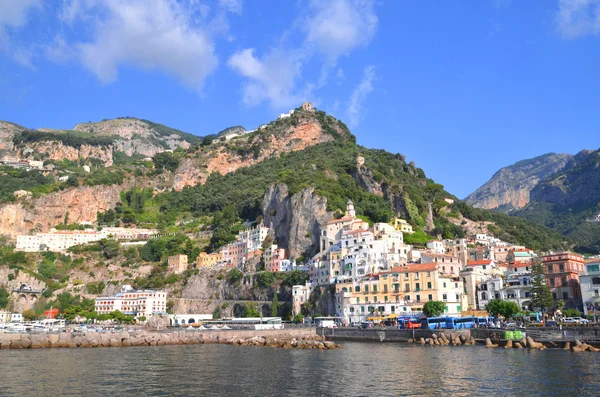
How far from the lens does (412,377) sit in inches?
1428

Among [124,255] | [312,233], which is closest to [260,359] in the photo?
[312,233]

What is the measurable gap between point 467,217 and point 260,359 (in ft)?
307

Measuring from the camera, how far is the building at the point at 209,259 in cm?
11338

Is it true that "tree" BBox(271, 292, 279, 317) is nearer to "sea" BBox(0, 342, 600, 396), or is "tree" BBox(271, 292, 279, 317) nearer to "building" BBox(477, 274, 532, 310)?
"sea" BBox(0, 342, 600, 396)

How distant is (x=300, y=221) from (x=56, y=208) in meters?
79.4

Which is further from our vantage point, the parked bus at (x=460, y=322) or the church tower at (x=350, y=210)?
the church tower at (x=350, y=210)

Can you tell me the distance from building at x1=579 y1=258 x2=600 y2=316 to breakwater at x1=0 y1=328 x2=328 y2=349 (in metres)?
31.1

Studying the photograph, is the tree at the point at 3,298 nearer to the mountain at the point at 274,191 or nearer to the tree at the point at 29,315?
the tree at the point at 29,315

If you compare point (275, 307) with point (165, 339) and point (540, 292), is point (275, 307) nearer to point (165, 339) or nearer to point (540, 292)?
point (165, 339)

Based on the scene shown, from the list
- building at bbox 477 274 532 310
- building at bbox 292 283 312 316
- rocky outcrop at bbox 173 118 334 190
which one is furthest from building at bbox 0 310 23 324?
rocky outcrop at bbox 173 118 334 190

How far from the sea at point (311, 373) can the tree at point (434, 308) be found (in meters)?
13.9

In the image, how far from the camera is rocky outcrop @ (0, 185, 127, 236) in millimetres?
138500

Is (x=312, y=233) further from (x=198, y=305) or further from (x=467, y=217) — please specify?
(x=467, y=217)

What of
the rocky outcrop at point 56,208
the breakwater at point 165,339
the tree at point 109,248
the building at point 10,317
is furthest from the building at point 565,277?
the rocky outcrop at point 56,208
